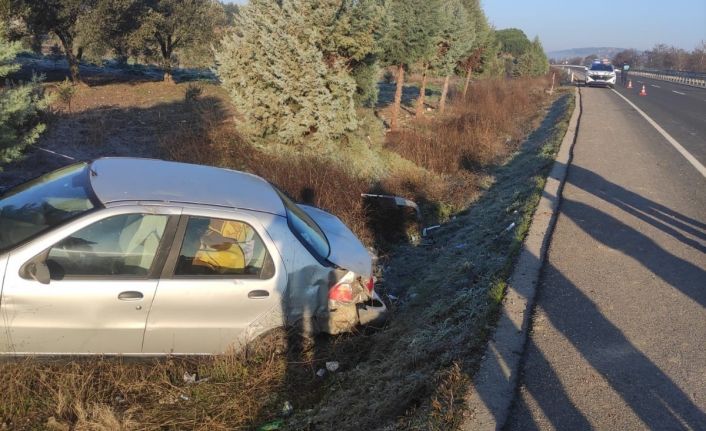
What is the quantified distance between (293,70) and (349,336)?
8.64m

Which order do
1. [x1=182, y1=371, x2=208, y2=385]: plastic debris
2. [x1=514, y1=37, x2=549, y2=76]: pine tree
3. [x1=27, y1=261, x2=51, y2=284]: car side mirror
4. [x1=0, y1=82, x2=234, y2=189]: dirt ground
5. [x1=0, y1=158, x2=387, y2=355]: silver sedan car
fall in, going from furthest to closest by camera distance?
Result: [x1=514, y1=37, x2=549, y2=76]: pine tree → [x1=0, y1=82, x2=234, y2=189]: dirt ground → [x1=182, y1=371, x2=208, y2=385]: plastic debris → [x1=0, y1=158, x2=387, y2=355]: silver sedan car → [x1=27, y1=261, x2=51, y2=284]: car side mirror

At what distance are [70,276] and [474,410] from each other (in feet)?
8.63

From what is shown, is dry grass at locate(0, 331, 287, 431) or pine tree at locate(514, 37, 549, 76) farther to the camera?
pine tree at locate(514, 37, 549, 76)

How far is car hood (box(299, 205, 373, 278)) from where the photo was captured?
4.61 meters

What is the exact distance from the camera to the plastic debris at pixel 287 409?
3.90 meters

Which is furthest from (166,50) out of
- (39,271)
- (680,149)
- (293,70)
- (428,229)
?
(39,271)

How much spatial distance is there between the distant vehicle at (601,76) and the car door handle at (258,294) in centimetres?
3827

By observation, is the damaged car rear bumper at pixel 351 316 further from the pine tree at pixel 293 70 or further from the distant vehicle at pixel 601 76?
the distant vehicle at pixel 601 76

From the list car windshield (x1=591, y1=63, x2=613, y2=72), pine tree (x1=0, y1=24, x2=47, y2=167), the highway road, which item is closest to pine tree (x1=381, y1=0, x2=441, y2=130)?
the highway road

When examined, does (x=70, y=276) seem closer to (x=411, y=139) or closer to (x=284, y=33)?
(x=284, y=33)

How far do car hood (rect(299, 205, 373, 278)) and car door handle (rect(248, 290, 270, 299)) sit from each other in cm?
63

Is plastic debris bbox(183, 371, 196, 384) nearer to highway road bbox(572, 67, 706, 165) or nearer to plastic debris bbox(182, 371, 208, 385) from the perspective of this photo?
plastic debris bbox(182, 371, 208, 385)

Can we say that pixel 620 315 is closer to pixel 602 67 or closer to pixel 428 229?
pixel 428 229

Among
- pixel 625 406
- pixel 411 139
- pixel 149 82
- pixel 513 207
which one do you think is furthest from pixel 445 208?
pixel 149 82
